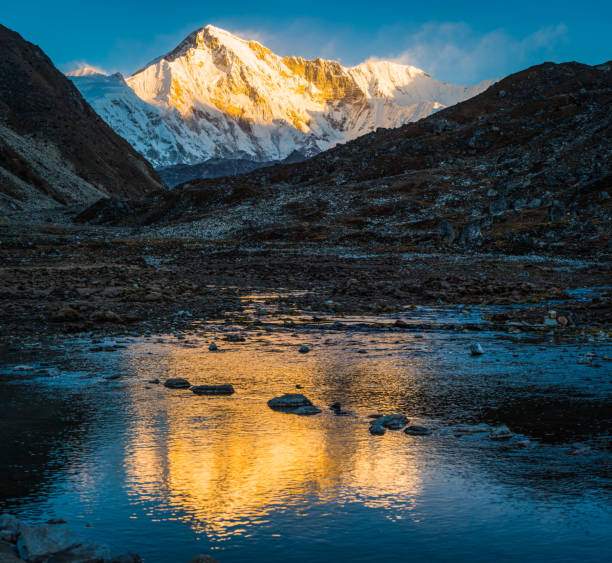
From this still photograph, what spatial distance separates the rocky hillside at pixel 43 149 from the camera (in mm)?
137625

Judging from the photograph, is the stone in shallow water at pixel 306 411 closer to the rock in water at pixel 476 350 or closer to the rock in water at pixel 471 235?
the rock in water at pixel 476 350

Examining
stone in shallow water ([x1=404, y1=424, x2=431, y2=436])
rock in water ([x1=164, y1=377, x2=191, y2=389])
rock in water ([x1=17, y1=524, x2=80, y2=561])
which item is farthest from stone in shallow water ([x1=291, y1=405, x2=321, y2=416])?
rock in water ([x1=17, y1=524, x2=80, y2=561])

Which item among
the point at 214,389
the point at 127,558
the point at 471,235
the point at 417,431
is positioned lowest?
the point at 127,558

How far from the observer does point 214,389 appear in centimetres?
1277

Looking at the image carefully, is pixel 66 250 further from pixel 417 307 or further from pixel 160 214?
pixel 160 214

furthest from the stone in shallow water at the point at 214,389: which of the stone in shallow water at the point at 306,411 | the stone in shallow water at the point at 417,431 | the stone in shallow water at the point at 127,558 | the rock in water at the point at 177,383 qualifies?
the stone in shallow water at the point at 127,558

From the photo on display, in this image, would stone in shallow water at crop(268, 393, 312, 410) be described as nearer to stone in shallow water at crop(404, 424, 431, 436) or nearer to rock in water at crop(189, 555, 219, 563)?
stone in shallow water at crop(404, 424, 431, 436)

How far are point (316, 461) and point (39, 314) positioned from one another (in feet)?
50.1

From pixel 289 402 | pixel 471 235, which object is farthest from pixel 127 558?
pixel 471 235

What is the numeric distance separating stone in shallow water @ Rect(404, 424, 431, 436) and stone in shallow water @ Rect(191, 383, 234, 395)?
3869 mm

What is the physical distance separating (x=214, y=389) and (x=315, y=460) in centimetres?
424

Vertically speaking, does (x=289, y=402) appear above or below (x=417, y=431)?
above

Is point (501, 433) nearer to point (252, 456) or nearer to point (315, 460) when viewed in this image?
point (315, 460)

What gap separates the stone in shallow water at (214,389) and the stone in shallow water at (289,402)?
3.78 feet
